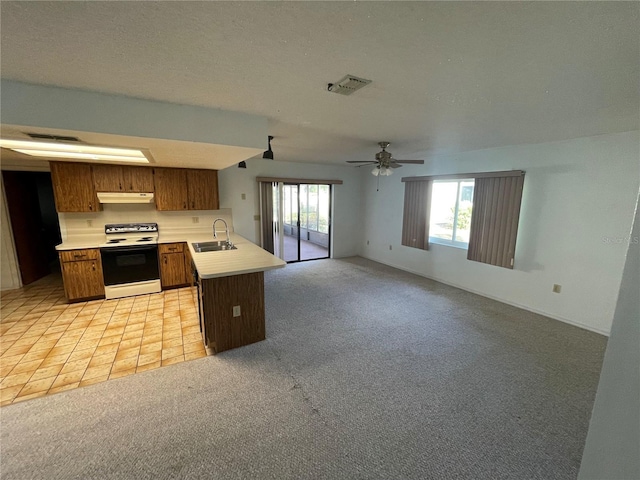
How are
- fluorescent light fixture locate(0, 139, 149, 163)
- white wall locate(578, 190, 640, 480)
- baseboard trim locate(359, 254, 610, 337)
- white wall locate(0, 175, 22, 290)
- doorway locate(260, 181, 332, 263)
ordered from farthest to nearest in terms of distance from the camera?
doorway locate(260, 181, 332, 263), white wall locate(0, 175, 22, 290), baseboard trim locate(359, 254, 610, 337), fluorescent light fixture locate(0, 139, 149, 163), white wall locate(578, 190, 640, 480)

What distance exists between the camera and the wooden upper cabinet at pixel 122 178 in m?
3.93

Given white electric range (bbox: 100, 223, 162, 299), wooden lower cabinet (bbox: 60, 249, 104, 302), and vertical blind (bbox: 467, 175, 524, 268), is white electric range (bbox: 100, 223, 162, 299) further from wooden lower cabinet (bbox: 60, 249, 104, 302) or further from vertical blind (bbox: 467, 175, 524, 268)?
vertical blind (bbox: 467, 175, 524, 268)

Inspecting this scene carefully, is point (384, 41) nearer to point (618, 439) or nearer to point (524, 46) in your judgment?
point (524, 46)

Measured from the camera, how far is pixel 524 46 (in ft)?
4.36

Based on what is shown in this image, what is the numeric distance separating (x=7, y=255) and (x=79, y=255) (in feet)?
5.68

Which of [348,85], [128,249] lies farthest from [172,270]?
[348,85]

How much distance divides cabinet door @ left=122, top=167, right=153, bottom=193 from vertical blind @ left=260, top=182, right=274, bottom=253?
6.51ft

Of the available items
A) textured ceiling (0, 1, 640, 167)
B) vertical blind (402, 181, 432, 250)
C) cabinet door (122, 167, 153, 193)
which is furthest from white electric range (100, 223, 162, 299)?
vertical blind (402, 181, 432, 250)

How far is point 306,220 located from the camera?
329 inches

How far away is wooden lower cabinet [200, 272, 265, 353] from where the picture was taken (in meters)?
2.66

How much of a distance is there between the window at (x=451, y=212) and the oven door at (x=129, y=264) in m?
4.97

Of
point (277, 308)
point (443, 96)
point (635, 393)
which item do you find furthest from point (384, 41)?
point (277, 308)

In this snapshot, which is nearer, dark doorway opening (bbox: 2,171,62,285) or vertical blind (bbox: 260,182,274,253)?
dark doorway opening (bbox: 2,171,62,285)

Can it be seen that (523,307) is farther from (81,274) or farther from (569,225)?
(81,274)
